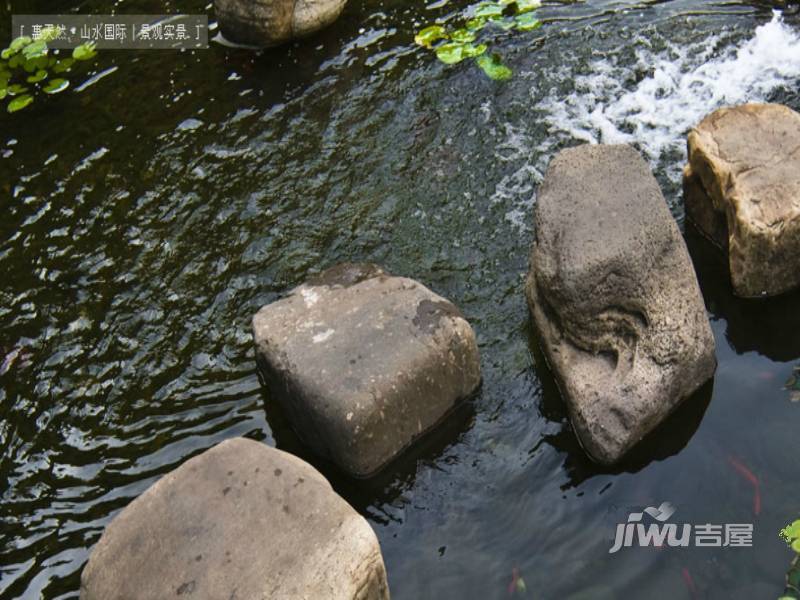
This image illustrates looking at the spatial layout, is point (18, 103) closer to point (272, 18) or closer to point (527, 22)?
point (272, 18)

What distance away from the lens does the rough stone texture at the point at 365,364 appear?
18.6 feet

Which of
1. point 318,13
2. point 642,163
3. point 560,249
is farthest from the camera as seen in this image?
point 318,13

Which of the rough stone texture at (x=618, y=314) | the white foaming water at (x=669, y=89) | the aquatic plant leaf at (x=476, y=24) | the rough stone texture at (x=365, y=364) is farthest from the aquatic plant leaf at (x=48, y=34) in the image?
the rough stone texture at (x=618, y=314)

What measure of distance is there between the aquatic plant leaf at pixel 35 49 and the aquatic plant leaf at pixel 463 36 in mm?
4241

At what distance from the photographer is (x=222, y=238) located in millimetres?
7691

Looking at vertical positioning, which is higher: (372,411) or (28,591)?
(372,411)

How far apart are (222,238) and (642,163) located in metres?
3.30

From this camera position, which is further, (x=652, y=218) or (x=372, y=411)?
(x=652, y=218)

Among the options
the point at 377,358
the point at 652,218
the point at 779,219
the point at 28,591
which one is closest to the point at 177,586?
the point at 28,591

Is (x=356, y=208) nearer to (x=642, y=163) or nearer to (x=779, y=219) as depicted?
(x=642, y=163)

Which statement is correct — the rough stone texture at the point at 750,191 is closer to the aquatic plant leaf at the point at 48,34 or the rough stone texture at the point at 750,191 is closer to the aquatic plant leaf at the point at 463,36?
the aquatic plant leaf at the point at 463,36

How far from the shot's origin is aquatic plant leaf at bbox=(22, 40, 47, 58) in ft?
32.6

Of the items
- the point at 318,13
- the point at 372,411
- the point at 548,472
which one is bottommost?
the point at 548,472

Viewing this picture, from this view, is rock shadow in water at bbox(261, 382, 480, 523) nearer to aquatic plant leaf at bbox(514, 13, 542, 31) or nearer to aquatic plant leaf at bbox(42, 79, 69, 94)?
aquatic plant leaf at bbox(514, 13, 542, 31)
